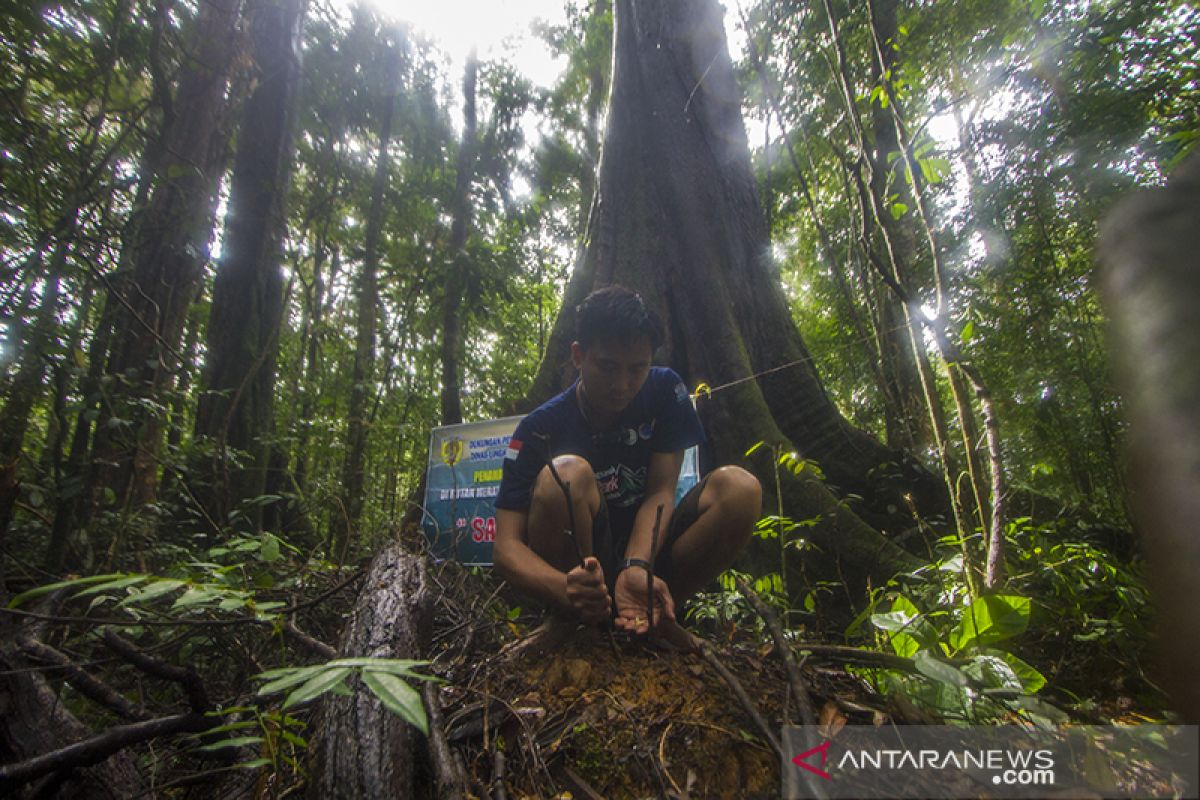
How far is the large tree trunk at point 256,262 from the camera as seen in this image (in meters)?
4.43

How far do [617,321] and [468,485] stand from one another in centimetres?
250

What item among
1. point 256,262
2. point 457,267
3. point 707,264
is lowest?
point 707,264

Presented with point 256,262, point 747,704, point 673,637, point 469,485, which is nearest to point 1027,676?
point 747,704

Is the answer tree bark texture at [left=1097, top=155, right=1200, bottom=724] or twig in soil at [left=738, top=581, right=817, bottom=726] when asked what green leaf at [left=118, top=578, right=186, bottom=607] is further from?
tree bark texture at [left=1097, top=155, right=1200, bottom=724]

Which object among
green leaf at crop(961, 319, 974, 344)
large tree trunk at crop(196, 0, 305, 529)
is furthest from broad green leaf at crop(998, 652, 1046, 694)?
large tree trunk at crop(196, 0, 305, 529)

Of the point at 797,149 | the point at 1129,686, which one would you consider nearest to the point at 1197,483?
the point at 1129,686

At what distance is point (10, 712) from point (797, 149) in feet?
33.0

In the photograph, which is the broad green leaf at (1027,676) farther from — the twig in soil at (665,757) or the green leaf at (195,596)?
the green leaf at (195,596)

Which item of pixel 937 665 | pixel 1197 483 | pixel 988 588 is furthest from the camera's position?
pixel 988 588

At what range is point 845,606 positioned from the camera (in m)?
2.74

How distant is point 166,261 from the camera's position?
3.80m

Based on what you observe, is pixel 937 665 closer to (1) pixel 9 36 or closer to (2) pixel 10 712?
(2) pixel 10 712

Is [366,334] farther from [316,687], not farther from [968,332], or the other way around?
[316,687]

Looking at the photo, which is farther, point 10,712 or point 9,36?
point 9,36
